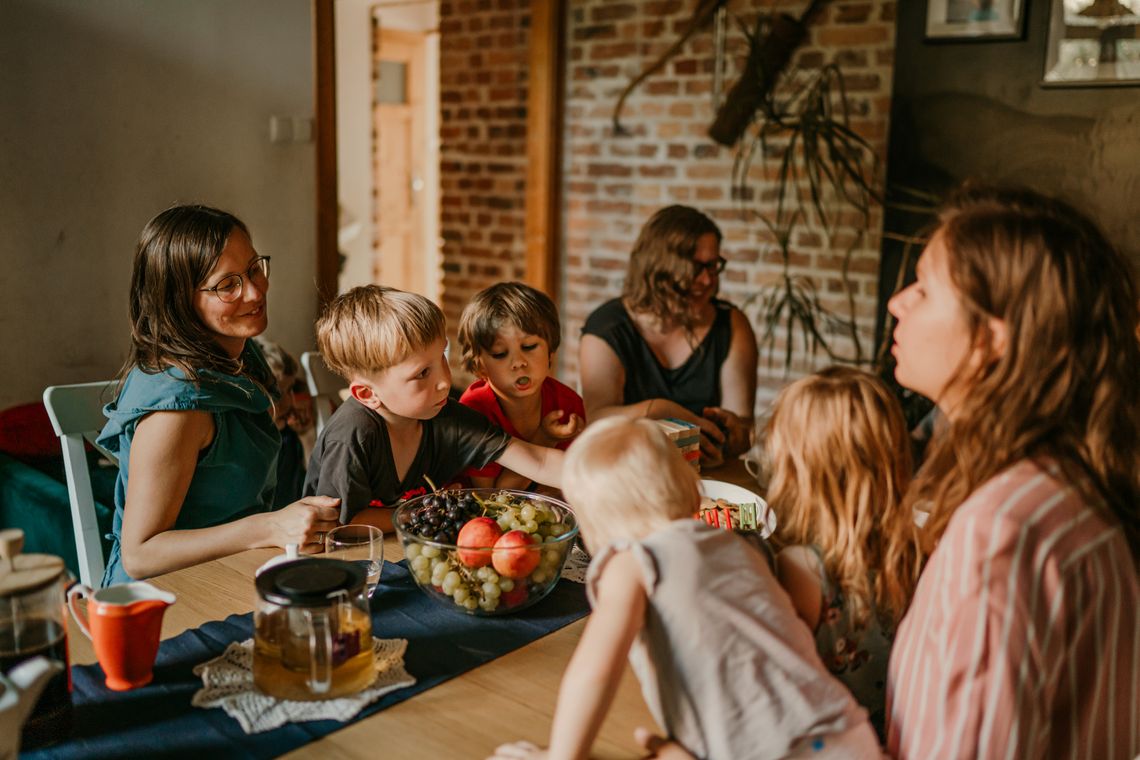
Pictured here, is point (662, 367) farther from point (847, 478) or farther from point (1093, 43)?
point (1093, 43)

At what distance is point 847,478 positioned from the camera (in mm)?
1139

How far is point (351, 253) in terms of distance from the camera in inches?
273

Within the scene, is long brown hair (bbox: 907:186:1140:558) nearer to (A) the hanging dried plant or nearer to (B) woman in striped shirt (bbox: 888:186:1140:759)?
(B) woman in striped shirt (bbox: 888:186:1140:759)

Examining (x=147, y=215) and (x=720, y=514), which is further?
(x=147, y=215)

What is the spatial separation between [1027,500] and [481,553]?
28.1 inches

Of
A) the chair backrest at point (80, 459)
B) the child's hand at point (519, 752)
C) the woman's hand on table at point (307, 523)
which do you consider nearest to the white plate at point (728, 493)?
the woman's hand on table at point (307, 523)

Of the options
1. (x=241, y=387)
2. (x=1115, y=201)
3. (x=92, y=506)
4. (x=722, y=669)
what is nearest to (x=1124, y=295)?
(x=722, y=669)

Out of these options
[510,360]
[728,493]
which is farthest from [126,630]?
[728,493]

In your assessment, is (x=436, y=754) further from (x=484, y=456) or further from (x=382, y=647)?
(x=484, y=456)

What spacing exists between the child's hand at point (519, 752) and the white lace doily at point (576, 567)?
0.49 metres

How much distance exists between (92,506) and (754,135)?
115 inches

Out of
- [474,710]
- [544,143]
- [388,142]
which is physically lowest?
[474,710]

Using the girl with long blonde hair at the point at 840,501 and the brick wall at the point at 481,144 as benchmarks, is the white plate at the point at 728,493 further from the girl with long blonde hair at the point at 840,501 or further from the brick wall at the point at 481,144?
the brick wall at the point at 481,144

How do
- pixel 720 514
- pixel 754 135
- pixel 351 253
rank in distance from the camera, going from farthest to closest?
pixel 351 253
pixel 754 135
pixel 720 514
